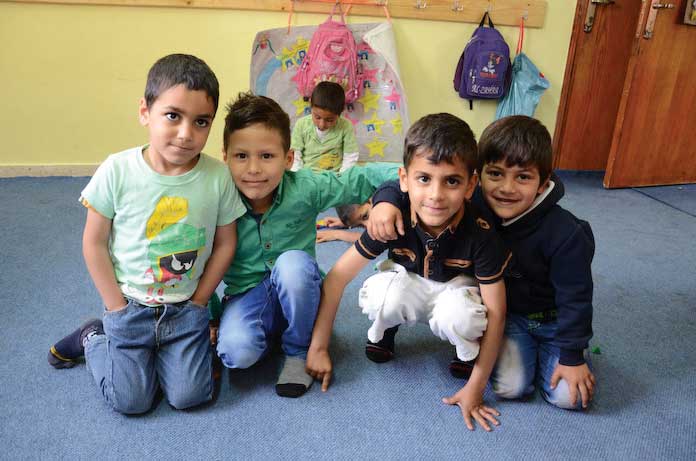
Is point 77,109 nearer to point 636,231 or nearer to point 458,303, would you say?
point 458,303

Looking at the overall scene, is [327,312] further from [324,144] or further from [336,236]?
[324,144]

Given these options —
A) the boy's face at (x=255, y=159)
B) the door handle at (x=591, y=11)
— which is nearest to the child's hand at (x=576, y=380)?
the boy's face at (x=255, y=159)

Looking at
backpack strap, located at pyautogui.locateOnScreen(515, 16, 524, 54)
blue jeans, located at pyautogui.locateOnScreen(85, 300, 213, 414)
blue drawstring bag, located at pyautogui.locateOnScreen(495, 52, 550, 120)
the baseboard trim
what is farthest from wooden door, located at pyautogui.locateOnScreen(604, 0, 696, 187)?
the baseboard trim

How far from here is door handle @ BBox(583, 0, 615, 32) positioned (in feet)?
9.39

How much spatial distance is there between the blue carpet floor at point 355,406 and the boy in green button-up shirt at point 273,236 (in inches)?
3.9

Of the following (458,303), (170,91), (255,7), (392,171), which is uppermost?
(255,7)

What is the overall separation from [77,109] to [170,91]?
195 cm

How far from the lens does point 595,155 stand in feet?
10.5

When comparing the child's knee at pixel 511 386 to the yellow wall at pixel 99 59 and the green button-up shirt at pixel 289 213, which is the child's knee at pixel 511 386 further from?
the yellow wall at pixel 99 59

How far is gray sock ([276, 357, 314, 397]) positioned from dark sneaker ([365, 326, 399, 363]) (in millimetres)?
173

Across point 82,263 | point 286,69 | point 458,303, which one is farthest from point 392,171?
point 286,69

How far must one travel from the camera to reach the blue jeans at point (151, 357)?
1045 mm

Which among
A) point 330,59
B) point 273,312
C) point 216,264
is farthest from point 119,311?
point 330,59

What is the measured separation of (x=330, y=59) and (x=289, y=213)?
152 centimetres
